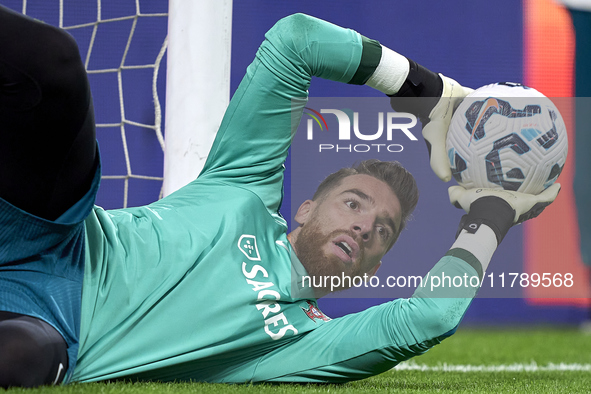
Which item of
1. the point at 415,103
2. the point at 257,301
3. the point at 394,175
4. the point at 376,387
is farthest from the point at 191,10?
the point at 376,387

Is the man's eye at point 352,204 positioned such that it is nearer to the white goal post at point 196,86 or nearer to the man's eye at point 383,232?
the man's eye at point 383,232

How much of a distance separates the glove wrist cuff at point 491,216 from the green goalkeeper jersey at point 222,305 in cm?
9

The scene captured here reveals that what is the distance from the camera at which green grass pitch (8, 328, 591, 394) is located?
1030 millimetres

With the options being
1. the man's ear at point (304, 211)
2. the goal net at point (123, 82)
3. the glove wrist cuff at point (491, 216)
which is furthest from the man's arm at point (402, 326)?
the goal net at point (123, 82)

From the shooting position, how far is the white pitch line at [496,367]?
173 centimetres

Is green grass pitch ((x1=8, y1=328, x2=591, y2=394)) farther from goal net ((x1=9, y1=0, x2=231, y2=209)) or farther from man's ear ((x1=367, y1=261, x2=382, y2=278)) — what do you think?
goal net ((x1=9, y1=0, x2=231, y2=209))

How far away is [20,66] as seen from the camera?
33.4 inches

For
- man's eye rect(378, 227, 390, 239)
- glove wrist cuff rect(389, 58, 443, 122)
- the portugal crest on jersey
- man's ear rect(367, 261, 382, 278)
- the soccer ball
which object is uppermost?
glove wrist cuff rect(389, 58, 443, 122)

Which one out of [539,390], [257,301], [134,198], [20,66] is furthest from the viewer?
[134,198]

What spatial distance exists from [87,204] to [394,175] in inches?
23.0

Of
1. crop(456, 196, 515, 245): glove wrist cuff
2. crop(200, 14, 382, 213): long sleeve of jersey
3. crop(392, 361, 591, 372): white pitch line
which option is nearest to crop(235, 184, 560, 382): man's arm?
crop(456, 196, 515, 245): glove wrist cuff

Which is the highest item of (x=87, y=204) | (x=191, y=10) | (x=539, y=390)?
(x=191, y=10)

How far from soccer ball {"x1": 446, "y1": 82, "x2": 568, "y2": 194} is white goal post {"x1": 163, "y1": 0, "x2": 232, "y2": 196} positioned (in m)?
0.64

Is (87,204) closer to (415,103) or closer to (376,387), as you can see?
(376,387)
